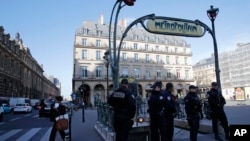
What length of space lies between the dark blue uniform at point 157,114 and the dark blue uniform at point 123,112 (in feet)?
3.77

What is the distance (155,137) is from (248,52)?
3201 inches

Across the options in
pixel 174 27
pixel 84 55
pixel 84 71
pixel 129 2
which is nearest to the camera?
pixel 129 2

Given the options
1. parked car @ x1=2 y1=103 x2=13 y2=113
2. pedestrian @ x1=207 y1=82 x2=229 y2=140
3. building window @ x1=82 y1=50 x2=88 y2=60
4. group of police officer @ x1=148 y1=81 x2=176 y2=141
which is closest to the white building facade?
building window @ x1=82 y1=50 x2=88 y2=60

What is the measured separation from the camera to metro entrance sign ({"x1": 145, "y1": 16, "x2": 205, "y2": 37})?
789 centimetres

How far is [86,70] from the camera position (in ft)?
174

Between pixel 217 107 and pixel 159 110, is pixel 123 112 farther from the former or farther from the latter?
pixel 217 107

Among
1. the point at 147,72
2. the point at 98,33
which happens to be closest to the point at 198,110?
the point at 98,33

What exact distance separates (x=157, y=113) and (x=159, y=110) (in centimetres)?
10

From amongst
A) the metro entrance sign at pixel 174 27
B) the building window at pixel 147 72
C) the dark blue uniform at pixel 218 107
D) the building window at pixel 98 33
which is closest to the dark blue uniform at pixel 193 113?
the dark blue uniform at pixel 218 107

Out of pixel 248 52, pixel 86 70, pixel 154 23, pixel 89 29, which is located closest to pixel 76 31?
pixel 89 29

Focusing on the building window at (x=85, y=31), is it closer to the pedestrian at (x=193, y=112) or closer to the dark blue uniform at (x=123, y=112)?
A: the pedestrian at (x=193, y=112)

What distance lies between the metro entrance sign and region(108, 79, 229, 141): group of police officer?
201 centimetres

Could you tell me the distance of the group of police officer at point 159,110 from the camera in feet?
18.1

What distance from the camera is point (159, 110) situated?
6.43 metres
